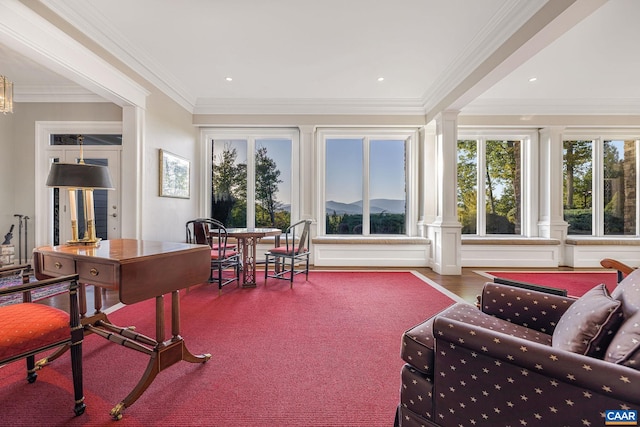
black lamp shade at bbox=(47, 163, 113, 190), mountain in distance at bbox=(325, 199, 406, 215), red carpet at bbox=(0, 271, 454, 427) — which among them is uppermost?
black lamp shade at bbox=(47, 163, 113, 190)

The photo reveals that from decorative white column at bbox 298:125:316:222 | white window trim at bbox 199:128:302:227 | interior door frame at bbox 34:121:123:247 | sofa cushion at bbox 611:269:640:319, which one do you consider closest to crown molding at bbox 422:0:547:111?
decorative white column at bbox 298:125:316:222

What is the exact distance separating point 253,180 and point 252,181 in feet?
0.09

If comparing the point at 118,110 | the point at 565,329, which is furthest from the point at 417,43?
the point at 118,110

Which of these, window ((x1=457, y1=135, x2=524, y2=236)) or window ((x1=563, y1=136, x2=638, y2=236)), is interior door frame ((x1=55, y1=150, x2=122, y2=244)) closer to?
window ((x1=457, y1=135, x2=524, y2=236))

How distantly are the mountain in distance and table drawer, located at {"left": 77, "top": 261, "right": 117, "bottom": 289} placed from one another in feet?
12.5

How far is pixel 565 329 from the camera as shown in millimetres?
1103

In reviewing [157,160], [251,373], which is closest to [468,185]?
[251,373]

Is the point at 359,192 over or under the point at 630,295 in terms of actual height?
over

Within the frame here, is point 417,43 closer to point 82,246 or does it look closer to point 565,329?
point 565,329

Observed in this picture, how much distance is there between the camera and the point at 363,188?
489 cm

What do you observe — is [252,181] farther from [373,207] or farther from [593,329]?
[593,329]

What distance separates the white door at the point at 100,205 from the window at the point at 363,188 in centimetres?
332

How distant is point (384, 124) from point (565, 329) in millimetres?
3970

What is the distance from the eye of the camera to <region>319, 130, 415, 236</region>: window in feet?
16.1
